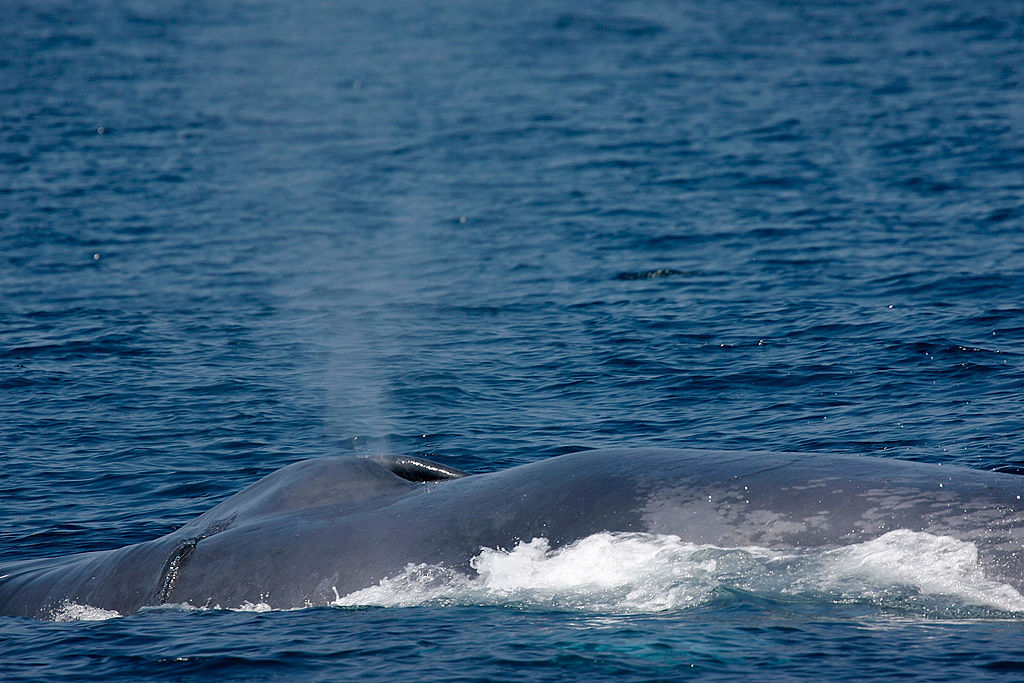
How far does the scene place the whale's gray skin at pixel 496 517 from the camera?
10086 millimetres

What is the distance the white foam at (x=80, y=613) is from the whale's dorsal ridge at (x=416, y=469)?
8.52 feet

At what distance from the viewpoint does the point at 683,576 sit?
1060 centimetres

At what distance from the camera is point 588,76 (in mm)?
55969

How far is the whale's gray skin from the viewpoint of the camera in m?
10.1

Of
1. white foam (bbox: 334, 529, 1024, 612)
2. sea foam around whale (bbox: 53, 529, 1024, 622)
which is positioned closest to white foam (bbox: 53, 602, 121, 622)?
sea foam around whale (bbox: 53, 529, 1024, 622)

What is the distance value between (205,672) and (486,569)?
2.29 metres

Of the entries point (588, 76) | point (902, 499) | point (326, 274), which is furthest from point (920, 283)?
point (588, 76)

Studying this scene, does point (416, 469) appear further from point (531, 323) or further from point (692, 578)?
point (531, 323)

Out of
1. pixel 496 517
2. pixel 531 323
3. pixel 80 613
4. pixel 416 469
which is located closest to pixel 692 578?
pixel 496 517

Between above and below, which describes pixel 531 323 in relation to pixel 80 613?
below

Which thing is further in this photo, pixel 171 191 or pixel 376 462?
pixel 171 191

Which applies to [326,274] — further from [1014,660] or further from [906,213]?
[1014,660]

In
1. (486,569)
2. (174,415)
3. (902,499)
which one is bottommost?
(174,415)

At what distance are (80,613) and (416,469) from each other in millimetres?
3129
